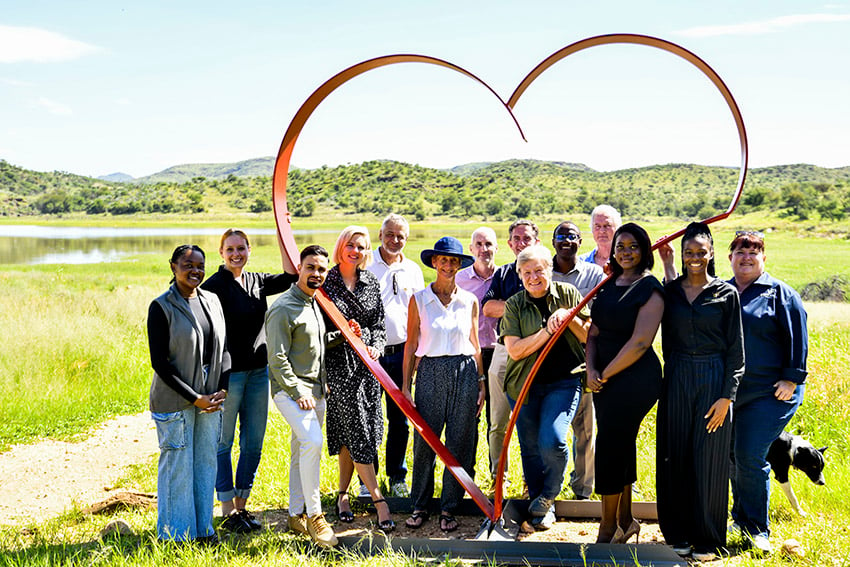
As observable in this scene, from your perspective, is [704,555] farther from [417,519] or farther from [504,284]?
[504,284]

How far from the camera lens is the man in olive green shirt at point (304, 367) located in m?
5.02

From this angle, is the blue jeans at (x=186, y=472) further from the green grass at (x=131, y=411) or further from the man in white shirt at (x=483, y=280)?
the man in white shirt at (x=483, y=280)

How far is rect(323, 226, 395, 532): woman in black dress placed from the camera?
552cm

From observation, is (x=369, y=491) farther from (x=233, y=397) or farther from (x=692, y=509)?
(x=692, y=509)

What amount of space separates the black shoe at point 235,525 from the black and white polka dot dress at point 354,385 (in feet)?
2.72

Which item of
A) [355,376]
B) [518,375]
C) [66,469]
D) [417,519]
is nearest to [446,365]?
[518,375]

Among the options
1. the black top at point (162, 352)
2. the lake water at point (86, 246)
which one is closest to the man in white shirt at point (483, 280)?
the black top at point (162, 352)

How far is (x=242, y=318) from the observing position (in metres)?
5.46

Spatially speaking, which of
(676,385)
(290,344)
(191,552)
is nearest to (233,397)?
(290,344)

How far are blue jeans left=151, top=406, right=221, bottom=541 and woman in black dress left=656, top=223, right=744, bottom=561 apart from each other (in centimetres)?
298

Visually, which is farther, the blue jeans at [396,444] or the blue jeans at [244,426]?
the blue jeans at [396,444]

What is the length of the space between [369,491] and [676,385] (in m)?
2.51

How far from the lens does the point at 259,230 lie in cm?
9444

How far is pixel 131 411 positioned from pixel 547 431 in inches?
278
